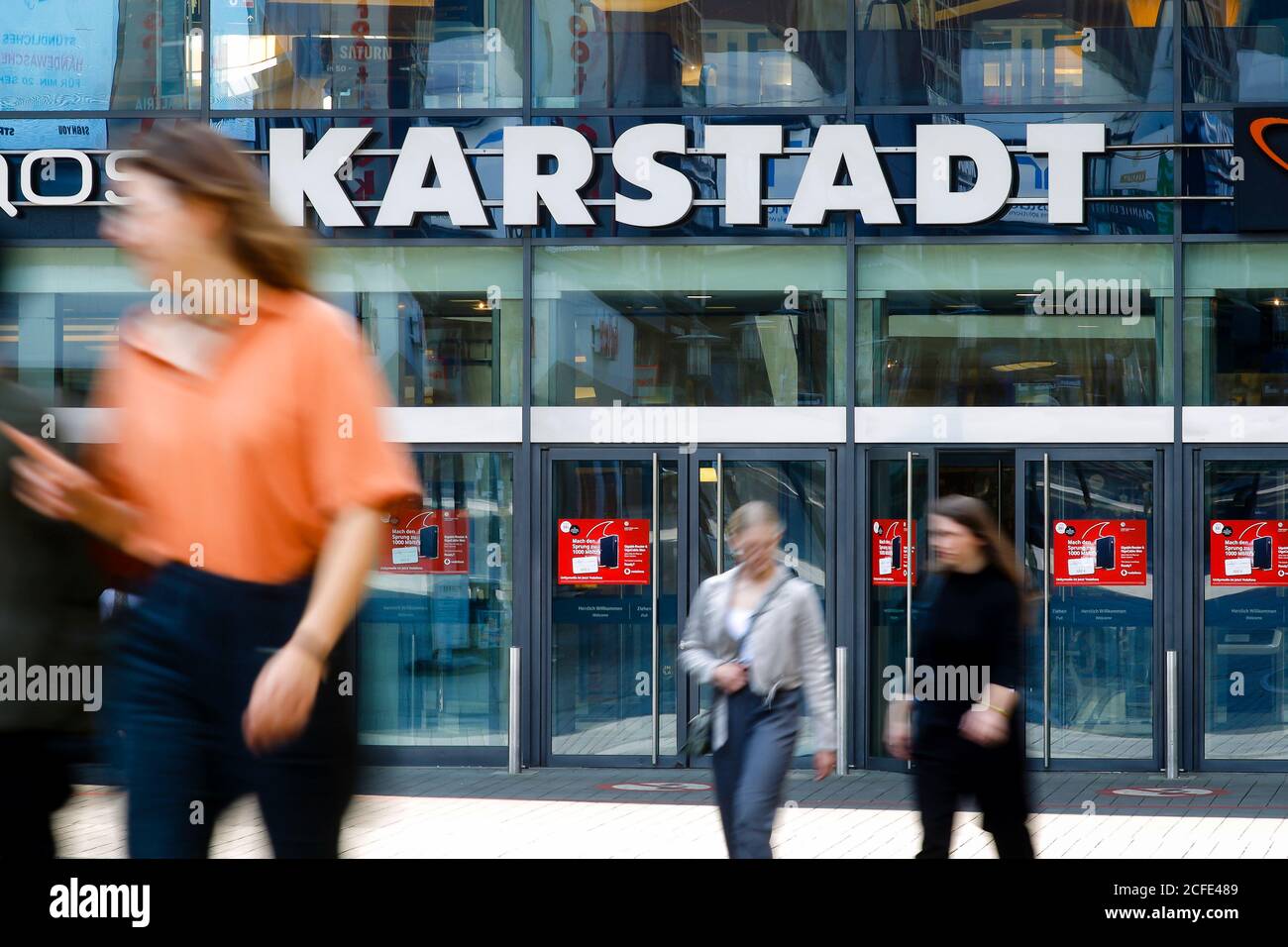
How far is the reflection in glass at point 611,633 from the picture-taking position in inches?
389

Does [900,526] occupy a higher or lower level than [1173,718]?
higher

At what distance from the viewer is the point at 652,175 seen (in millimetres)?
9867

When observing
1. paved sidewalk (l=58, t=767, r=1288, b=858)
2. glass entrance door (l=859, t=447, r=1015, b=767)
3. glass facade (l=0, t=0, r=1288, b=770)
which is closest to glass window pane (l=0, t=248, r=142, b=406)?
glass facade (l=0, t=0, r=1288, b=770)

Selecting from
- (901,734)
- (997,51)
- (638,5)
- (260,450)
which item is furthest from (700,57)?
(260,450)

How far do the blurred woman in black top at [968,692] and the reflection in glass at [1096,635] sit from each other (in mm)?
5107

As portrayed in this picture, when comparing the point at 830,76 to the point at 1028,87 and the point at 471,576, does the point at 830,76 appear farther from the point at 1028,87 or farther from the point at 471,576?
the point at 471,576

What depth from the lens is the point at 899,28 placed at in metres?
9.90

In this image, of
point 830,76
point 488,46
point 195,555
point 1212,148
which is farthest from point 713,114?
point 195,555

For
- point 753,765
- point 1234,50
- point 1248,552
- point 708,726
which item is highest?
point 1234,50

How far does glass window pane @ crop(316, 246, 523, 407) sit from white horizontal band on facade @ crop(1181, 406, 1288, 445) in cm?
476

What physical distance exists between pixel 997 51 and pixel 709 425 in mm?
3365

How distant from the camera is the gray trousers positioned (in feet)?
15.1

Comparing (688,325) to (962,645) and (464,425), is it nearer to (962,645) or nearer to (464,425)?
(464,425)

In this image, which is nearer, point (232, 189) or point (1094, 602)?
point (232, 189)
